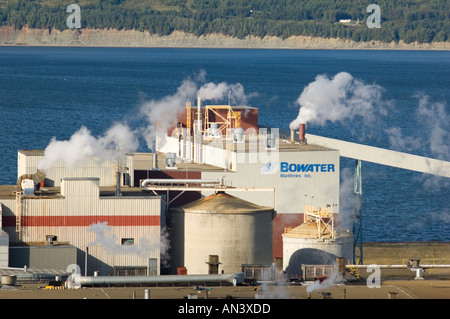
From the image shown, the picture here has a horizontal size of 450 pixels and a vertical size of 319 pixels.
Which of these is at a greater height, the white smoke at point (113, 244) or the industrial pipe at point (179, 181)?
the industrial pipe at point (179, 181)

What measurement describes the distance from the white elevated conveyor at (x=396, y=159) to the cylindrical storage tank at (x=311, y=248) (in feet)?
45.2

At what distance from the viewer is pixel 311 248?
74500 mm

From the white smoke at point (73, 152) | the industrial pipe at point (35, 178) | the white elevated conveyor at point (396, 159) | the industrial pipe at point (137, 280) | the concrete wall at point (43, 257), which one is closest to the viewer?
the industrial pipe at point (137, 280)

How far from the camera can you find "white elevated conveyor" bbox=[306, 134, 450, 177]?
8756cm

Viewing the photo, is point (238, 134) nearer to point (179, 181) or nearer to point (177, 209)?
point (179, 181)

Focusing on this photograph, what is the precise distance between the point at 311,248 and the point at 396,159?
1649cm

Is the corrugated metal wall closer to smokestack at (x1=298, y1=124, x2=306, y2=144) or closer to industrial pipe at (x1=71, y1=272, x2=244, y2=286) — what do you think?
industrial pipe at (x1=71, y1=272, x2=244, y2=286)

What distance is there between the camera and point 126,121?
18800 centimetres

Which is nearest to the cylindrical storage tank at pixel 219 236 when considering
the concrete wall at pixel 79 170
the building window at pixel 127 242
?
the building window at pixel 127 242

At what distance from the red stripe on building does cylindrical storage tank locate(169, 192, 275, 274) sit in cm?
340

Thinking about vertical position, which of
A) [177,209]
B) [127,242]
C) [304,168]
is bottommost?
[127,242]

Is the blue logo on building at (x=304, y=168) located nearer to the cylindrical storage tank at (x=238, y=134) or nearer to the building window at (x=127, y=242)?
the cylindrical storage tank at (x=238, y=134)

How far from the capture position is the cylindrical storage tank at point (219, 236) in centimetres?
7312

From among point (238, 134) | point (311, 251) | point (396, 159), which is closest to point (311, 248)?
point (311, 251)
